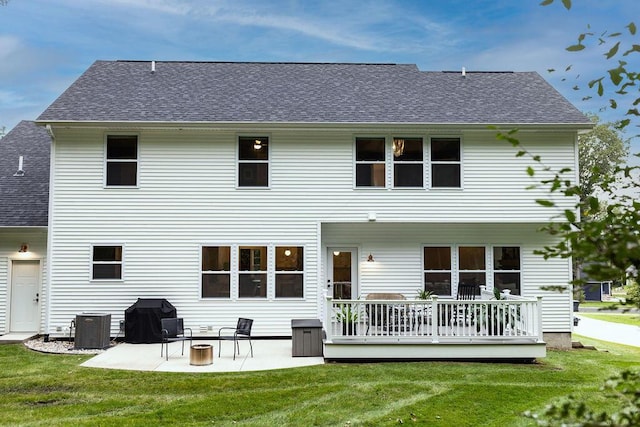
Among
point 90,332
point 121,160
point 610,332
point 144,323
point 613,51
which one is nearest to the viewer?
point 613,51

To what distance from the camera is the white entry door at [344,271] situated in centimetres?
1516

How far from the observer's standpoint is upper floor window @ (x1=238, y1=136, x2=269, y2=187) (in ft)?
47.9

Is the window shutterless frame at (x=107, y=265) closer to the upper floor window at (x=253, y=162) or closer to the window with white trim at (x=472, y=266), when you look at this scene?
the upper floor window at (x=253, y=162)

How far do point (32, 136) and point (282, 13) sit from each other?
2197cm

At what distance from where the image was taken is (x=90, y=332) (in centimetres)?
1288

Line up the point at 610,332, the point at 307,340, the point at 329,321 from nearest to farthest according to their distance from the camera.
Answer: the point at 329,321 → the point at 307,340 → the point at 610,332

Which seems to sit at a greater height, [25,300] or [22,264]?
[22,264]

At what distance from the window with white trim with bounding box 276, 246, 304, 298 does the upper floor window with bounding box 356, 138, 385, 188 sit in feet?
8.12

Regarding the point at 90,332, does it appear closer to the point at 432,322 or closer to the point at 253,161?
the point at 253,161

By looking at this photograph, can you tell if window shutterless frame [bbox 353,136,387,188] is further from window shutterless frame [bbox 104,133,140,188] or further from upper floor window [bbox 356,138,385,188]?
window shutterless frame [bbox 104,133,140,188]

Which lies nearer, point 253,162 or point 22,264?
point 253,162

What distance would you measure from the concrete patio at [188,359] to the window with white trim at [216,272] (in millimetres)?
1482

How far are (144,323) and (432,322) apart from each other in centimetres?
688

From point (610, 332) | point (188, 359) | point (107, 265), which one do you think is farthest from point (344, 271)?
point (610, 332)
